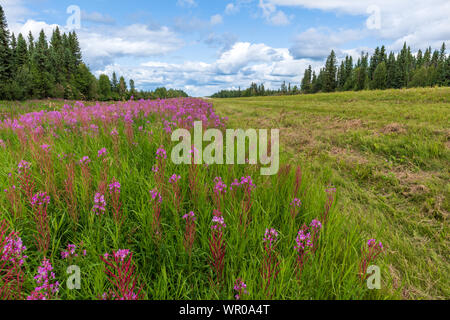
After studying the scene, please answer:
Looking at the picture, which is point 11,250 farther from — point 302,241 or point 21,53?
point 21,53

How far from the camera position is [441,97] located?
12492 millimetres

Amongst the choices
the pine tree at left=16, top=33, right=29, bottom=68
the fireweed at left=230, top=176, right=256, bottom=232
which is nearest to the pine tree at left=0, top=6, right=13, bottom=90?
the pine tree at left=16, top=33, right=29, bottom=68

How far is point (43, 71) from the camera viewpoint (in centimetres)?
4384

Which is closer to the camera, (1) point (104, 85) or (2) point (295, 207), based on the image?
(2) point (295, 207)

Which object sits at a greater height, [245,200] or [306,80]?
[306,80]

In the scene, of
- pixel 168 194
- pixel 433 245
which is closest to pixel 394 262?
pixel 433 245

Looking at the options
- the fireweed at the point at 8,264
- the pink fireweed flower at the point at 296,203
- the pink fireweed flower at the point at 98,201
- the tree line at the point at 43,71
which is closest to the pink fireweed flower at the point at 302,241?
the pink fireweed flower at the point at 296,203

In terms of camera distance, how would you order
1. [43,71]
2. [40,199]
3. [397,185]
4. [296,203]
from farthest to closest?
[43,71], [397,185], [296,203], [40,199]

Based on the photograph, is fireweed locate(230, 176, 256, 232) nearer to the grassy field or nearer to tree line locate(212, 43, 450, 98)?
the grassy field

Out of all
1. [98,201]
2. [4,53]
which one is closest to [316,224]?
[98,201]

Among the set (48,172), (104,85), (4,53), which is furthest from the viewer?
(104,85)

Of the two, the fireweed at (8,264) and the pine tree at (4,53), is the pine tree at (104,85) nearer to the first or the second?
the pine tree at (4,53)

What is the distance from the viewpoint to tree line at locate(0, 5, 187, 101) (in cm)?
3456
